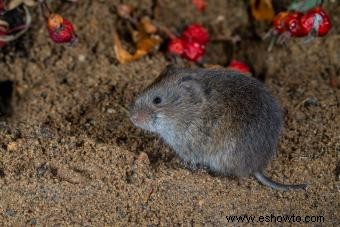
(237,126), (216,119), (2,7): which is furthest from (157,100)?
(2,7)

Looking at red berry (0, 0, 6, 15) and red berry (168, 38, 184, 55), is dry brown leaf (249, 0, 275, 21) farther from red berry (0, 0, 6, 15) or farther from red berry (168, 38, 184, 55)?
red berry (0, 0, 6, 15)

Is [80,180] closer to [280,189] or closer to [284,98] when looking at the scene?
[280,189]

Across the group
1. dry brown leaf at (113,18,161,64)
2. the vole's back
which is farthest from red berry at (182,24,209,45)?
the vole's back

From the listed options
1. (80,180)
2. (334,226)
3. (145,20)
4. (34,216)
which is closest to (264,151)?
(334,226)

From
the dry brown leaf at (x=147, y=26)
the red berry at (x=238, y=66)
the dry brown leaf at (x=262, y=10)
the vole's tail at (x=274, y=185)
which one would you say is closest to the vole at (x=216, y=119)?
the vole's tail at (x=274, y=185)

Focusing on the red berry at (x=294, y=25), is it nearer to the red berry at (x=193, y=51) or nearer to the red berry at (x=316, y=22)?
the red berry at (x=316, y=22)

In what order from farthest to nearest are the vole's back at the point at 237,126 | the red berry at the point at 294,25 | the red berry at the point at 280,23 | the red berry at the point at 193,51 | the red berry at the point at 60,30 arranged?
1. the red berry at the point at 193,51
2. the red berry at the point at 280,23
3. the red berry at the point at 294,25
4. the red berry at the point at 60,30
5. the vole's back at the point at 237,126
